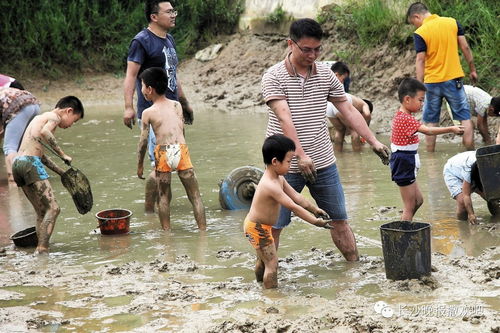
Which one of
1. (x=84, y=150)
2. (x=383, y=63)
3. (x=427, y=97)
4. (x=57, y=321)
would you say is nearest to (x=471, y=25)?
(x=383, y=63)

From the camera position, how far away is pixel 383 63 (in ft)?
49.5

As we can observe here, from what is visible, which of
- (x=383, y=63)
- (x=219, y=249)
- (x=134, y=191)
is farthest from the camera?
(x=383, y=63)

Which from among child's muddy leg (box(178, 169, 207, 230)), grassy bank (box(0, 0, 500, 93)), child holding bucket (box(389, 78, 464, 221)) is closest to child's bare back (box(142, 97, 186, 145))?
child's muddy leg (box(178, 169, 207, 230))

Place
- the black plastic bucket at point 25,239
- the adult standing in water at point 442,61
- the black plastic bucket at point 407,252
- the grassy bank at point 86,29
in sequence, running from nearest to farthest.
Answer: the black plastic bucket at point 407,252 → the black plastic bucket at point 25,239 → the adult standing in water at point 442,61 → the grassy bank at point 86,29

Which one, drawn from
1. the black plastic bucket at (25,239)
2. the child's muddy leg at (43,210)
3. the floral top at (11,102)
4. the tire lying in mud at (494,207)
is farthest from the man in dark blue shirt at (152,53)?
the tire lying in mud at (494,207)

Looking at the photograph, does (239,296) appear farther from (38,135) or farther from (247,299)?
(38,135)

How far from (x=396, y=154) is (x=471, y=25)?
6819 millimetres

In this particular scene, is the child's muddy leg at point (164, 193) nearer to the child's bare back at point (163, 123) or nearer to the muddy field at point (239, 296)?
the child's bare back at point (163, 123)

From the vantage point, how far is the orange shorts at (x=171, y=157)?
8273mm

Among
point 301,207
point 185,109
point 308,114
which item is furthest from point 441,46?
point 301,207

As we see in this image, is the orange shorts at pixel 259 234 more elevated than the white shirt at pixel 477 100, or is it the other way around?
the white shirt at pixel 477 100

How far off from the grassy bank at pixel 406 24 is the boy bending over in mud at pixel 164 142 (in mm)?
6188

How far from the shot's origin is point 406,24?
48.8ft

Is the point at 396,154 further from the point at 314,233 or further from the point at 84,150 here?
the point at 84,150
